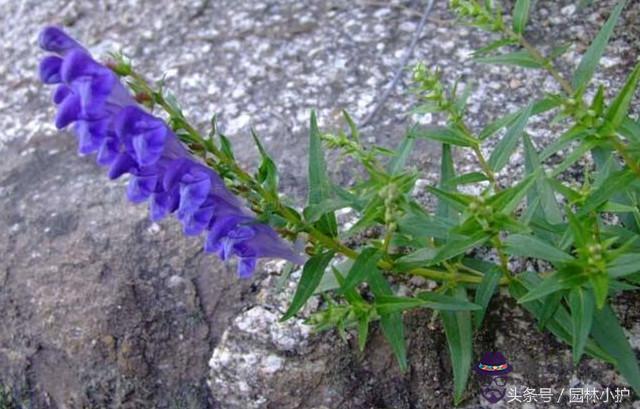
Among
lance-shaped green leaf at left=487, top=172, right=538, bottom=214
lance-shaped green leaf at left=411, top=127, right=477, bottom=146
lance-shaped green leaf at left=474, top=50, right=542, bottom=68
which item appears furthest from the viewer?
lance-shaped green leaf at left=474, top=50, right=542, bottom=68

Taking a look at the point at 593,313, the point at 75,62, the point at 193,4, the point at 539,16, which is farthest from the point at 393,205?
the point at 193,4

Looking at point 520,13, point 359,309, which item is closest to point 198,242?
point 359,309

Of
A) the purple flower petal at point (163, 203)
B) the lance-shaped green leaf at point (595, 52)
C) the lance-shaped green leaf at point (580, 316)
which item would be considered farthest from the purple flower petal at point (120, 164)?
the lance-shaped green leaf at point (595, 52)

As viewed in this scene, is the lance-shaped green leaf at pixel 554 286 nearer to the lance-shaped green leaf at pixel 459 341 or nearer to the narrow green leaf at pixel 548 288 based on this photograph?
the narrow green leaf at pixel 548 288

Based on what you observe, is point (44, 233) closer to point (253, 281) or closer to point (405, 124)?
point (253, 281)

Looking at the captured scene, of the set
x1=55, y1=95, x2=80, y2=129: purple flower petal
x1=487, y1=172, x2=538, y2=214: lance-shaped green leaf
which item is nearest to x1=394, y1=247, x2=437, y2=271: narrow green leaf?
x1=487, y1=172, x2=538, y2=214: lance-shaped green leaf

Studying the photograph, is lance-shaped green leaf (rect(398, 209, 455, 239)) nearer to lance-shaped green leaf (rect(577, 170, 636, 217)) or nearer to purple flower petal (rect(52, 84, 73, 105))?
lance-shaped green leaf (rect(577, 170, 636, 217))
